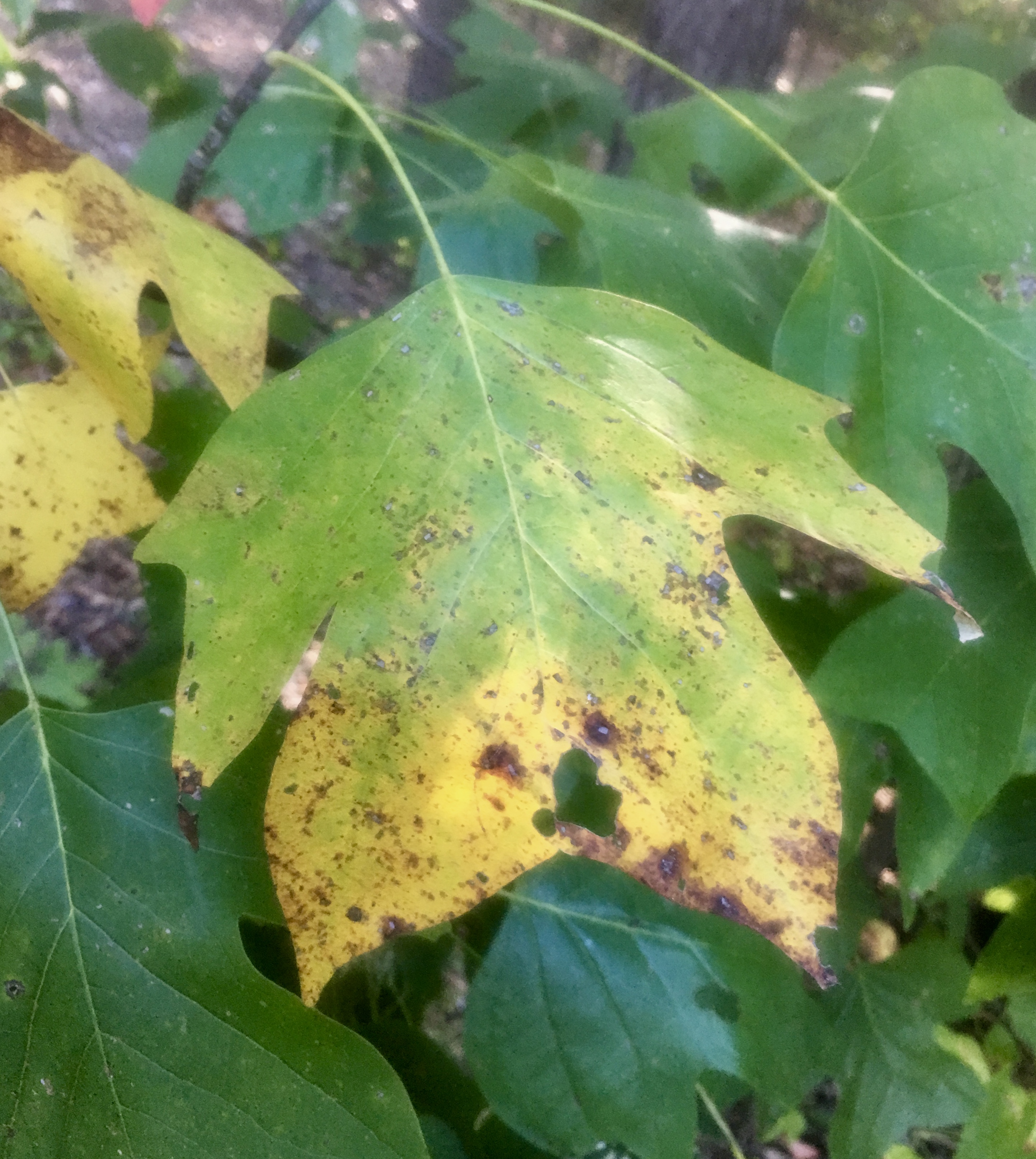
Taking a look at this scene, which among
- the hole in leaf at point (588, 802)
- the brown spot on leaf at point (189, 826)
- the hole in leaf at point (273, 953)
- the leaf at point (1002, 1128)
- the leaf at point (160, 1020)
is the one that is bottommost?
the leaf at point (1002, 1128)

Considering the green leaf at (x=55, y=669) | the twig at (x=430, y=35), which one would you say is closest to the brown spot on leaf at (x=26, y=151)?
the green leaf at (x=55, y=669)

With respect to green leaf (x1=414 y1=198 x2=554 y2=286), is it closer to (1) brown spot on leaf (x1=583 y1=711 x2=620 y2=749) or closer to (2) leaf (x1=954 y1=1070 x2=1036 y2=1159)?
(1) brown spot on leaf (x1=583 y1=711 x2=620 y2=749)

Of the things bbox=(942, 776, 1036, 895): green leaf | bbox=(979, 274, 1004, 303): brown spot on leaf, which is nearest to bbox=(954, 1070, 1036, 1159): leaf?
bbox=(942, 776, 1036, 895): green leaf

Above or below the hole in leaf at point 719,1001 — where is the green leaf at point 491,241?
above

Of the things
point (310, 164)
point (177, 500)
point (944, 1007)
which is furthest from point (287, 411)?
point (944, 1007)

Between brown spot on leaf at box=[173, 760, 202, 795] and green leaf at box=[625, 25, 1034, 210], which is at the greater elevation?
green leaf at box=[625, 25, 1034, 210]

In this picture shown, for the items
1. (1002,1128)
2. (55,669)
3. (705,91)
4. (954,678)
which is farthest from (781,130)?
(55,669)

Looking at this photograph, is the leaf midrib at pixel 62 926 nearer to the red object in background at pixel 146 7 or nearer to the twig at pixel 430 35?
the red object in background at pixel 146 7

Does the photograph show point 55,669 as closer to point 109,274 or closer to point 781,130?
point 109,274
